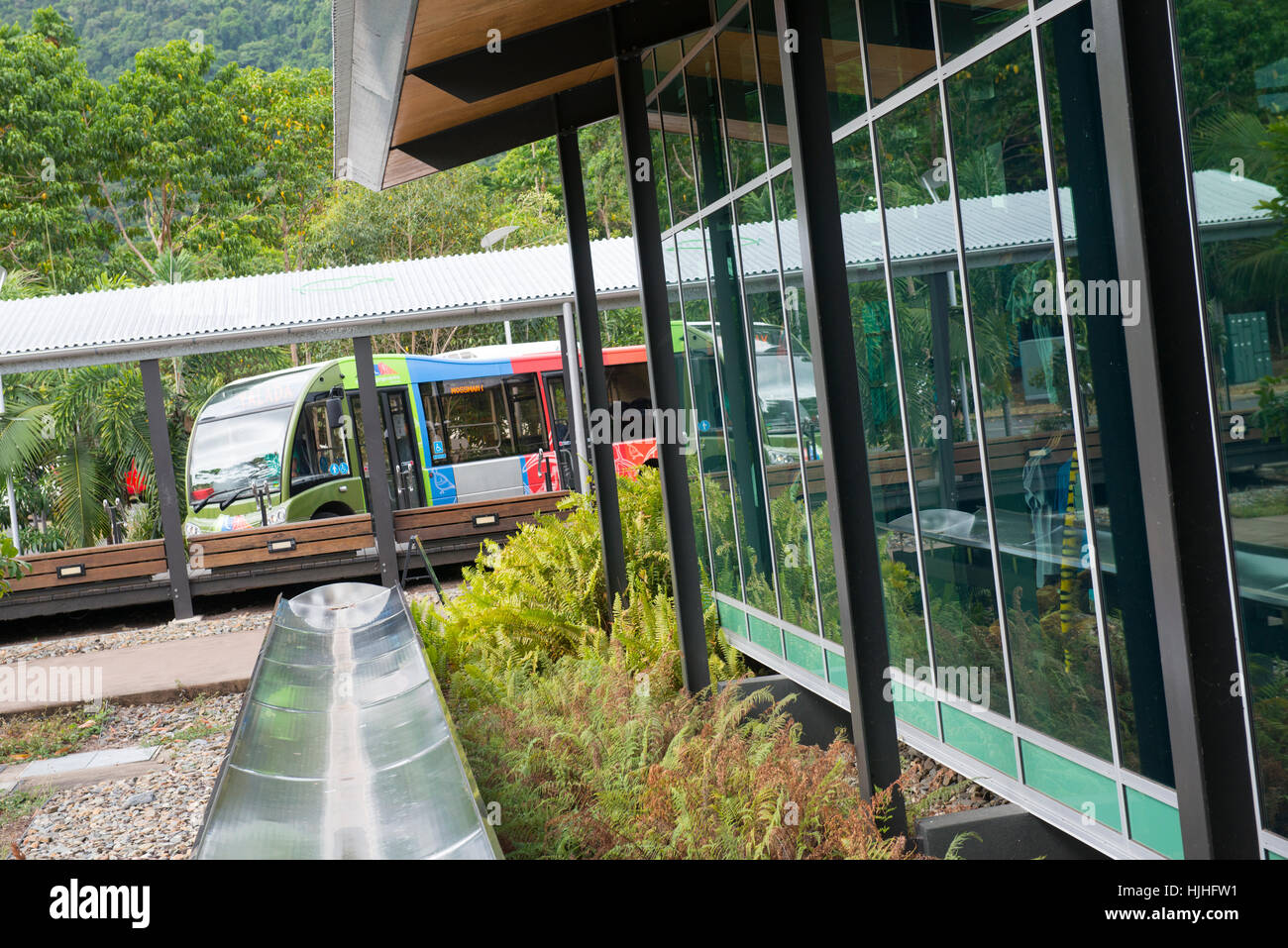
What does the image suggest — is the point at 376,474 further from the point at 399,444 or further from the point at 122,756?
the point at 122,756

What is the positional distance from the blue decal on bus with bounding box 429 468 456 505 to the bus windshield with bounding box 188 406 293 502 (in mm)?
2651

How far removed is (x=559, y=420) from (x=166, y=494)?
7.49 m

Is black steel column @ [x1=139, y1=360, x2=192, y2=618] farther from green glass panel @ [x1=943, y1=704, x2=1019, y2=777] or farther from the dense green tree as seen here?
the dense green tree

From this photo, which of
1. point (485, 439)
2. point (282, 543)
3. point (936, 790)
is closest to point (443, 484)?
point (485, 439)

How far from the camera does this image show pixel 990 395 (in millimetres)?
4906

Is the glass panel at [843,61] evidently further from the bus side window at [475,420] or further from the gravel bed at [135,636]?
the bus side window at [475,420]

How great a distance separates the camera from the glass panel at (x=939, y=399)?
5.14m

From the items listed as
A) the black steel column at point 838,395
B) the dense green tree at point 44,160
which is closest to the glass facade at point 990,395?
the black steel column at point 838,395

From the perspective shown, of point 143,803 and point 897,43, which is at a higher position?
point 897,43

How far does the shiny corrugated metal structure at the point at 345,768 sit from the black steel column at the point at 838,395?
1.75 meters

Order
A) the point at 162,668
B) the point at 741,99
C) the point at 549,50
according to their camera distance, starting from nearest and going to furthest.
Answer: the point at 549,50 → the point at 741,99 → the point at 162,668

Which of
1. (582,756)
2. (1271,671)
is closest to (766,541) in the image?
(582,756)

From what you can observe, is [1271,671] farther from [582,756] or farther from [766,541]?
[766,541]

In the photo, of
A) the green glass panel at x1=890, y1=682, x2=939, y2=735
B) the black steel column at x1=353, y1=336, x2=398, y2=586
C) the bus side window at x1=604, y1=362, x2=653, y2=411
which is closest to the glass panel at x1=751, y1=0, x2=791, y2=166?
the green glass panel at x1=890, y1=682, x2=939, y2=735
